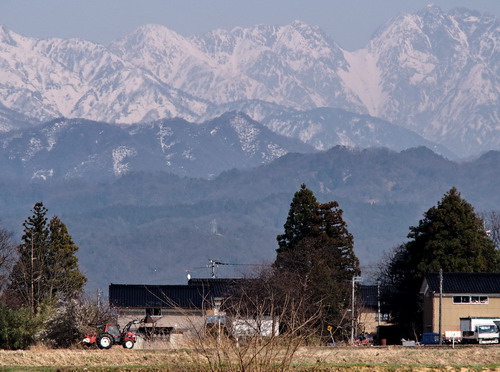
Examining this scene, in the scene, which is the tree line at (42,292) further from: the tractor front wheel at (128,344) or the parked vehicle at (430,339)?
the parked vehicle at (430,339)

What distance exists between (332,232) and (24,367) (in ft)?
147

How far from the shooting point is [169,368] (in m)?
45.2

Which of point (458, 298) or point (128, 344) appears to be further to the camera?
point (458, 298)

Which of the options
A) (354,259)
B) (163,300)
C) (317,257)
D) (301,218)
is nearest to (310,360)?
(317,257)

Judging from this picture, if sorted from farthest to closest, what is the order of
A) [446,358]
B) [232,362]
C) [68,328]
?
[68,328] → [446,358] → [232,362]

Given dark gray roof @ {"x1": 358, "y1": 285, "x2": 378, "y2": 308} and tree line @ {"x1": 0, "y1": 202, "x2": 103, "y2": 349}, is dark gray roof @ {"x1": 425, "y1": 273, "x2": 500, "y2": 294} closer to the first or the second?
tree line @ {"x1": 0, "y1": 202, "x2": 103, "y2": 349}

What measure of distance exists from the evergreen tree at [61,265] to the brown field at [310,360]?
95.5ft

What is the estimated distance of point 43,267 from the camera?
275ft

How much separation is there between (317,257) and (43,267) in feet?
56.5

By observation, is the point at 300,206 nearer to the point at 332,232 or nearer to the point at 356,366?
the point at 332,232

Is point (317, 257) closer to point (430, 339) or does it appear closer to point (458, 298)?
point (458, 298)

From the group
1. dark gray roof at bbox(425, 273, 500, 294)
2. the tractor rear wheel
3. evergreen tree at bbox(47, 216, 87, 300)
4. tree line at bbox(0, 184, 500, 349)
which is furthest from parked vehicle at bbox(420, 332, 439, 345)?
the tractor rear wheel

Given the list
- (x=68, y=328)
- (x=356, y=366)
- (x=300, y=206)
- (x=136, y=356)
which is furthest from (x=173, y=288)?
(x=356, y=366)

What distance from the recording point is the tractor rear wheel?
57.6 m
